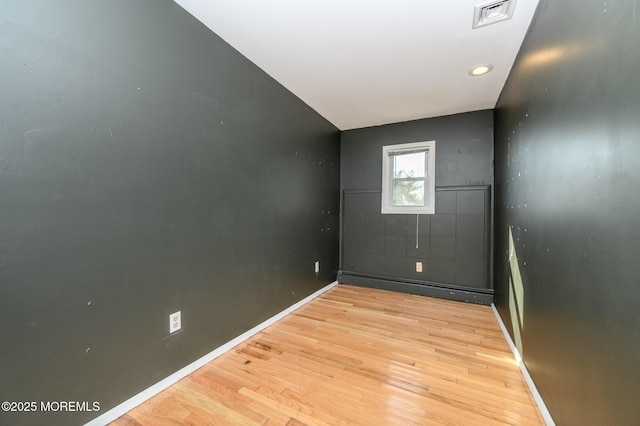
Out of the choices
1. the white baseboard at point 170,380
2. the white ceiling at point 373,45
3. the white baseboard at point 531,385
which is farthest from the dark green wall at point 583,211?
the white baseboard at point 170,380

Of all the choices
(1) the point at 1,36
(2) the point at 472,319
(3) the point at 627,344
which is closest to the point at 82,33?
(1) the point at 1,36

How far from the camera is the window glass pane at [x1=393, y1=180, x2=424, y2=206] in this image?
3.51 m

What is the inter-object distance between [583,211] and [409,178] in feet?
8.61

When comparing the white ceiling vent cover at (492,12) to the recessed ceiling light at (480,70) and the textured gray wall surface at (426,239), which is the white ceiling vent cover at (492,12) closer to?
the recessed ceiling light at (480,70)

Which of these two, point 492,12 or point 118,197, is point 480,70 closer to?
point 492,12

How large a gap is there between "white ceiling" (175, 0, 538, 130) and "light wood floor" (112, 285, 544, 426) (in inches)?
92.4

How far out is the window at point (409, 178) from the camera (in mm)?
3422

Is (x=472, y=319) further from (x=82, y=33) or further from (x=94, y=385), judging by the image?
(x=82, y=33)

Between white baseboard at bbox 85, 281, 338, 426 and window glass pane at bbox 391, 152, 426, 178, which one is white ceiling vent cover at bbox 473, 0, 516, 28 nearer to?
window glass pane at bbox 391, 152, 426, 178

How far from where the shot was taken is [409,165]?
3588 mm

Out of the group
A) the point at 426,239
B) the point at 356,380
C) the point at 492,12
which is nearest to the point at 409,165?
the point at 426,239

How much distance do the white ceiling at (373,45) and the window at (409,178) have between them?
719mm

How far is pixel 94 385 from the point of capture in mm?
1220

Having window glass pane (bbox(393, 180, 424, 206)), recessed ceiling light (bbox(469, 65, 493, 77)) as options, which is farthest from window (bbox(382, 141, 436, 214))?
recessed ceiling light (bbox(469, 65, 493, 77))
